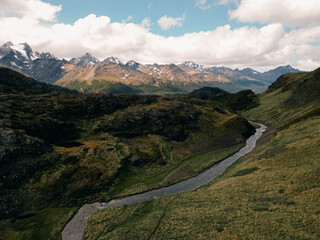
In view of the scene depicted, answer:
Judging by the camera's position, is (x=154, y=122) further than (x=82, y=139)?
Yes

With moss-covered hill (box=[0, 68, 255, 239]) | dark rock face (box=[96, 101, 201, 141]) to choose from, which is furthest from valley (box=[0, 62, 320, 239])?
dark rock face (box=[96, 101, 201, 141])

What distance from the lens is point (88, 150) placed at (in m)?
93.4

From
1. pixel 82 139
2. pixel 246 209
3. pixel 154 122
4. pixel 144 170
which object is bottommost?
pixel 246 209

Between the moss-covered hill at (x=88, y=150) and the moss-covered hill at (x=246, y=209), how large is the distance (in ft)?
53.9

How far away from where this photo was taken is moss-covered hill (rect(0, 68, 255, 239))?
66562 mm

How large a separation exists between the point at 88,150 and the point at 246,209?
222ft

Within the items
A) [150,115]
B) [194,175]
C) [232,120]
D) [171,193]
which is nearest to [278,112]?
[232,120]

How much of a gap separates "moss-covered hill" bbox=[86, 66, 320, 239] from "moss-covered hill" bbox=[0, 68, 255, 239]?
53.9 feet

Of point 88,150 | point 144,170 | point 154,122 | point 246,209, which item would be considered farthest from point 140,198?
point 154,122

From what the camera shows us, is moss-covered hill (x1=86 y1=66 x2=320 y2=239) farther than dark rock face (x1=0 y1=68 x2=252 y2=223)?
No

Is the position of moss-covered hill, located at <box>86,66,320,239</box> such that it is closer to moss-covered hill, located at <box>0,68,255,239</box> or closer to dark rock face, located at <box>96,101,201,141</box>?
moss-covered hill, located at <box>0,68,255,239</box>

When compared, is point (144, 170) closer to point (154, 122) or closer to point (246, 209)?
point (154, 122)

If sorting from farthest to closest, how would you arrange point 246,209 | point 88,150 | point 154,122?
1. point 154,122
2. point 88,150
3. point 246,209

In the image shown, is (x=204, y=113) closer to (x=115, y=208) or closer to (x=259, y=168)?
(x=259, y=168)
